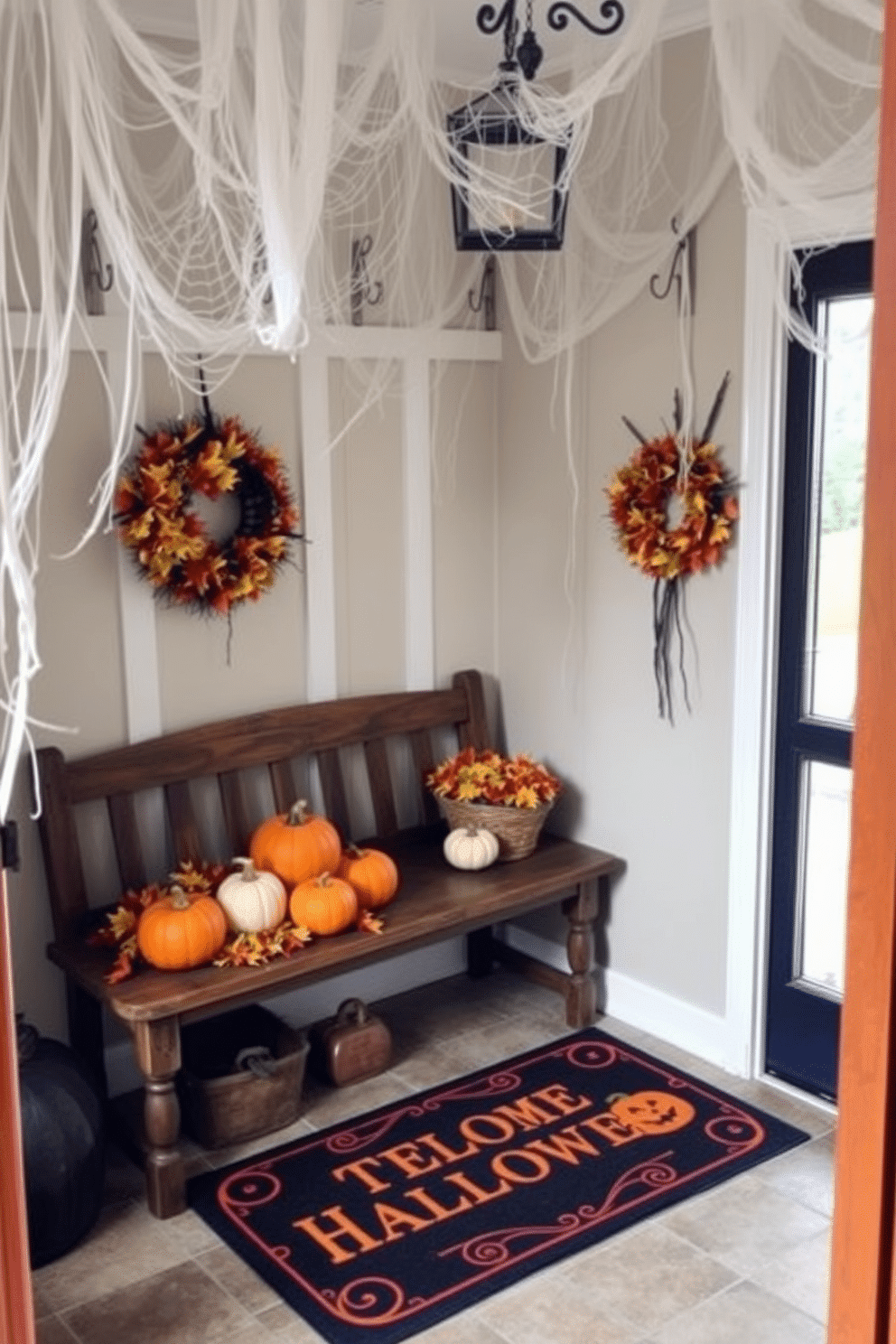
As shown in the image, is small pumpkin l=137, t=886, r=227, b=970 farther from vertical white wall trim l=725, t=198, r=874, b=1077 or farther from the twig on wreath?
the twig on wreath

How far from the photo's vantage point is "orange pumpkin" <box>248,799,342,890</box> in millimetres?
3311

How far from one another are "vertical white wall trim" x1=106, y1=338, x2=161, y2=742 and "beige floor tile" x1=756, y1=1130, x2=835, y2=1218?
1.77m

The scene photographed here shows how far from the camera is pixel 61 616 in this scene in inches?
126

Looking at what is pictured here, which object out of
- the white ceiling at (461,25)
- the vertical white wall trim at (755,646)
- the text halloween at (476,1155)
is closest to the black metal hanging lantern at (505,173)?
the white ceiling at (461,25)

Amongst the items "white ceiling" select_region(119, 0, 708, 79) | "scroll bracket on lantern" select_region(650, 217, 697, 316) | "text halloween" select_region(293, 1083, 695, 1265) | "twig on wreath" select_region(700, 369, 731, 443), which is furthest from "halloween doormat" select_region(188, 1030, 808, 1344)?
"white ceiling" select_region(119, 0, 708, 79)

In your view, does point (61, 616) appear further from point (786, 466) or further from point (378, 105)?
point (786, 466)

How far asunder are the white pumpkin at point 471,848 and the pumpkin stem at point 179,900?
2.65 ft

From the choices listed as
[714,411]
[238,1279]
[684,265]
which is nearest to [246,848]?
[238,1279]

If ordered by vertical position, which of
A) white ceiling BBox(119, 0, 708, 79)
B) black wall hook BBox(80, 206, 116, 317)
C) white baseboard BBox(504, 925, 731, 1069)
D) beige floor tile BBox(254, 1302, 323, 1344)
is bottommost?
beige floor tile BBox(254, 1302, 323, 1344)

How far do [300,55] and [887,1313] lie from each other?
76.5 inches

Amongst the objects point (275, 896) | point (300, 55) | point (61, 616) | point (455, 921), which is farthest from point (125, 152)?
point (455, 921)

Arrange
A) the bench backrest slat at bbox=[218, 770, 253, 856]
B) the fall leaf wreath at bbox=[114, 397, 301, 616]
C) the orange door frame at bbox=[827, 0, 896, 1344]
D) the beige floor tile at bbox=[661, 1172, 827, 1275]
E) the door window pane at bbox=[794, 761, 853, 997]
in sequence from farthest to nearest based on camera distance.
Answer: the bench backrest slat at bbox=[218, 770, 253, 856], the door window pane at bbox=[794, 761, 853, 997], the fall leaf wreath at bbox=[114, 397, 301, 616], the beige floor tile at bbox=[661, 1172, 827, 1275], the orange door frame at bbox=[827, 0, 896, 1344]

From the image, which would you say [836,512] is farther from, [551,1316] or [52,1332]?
[52,1332]

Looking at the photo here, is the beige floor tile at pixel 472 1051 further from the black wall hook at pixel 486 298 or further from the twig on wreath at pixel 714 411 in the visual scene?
the black wall hook at pixel 486 298
